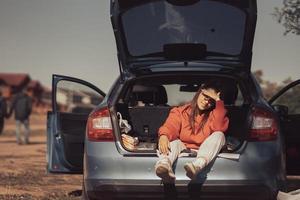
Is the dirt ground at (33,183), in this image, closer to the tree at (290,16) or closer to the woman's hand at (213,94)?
the woman's hand at (213,94)

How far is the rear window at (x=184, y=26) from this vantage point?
18.6 ft

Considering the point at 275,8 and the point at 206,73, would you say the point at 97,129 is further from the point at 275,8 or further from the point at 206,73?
the point at 275,8

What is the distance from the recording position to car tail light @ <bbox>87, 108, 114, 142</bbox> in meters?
4.55

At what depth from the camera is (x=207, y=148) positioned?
434cm

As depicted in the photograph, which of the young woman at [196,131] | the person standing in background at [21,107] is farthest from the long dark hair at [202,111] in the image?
the person standing in background at [21,107]

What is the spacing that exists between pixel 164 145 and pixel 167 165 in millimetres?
294

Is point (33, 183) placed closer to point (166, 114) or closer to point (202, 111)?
point (166, 114)

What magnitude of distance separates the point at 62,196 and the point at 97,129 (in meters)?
2.54

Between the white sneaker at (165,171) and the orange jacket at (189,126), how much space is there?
1.52 ft

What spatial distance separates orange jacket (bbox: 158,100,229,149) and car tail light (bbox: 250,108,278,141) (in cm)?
26

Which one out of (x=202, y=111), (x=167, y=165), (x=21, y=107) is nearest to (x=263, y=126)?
(x=202, y=111)

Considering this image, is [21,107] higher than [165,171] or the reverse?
the reverse

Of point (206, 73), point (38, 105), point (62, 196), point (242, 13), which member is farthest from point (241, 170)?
point (38, 105)

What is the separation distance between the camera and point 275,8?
9461 mm
